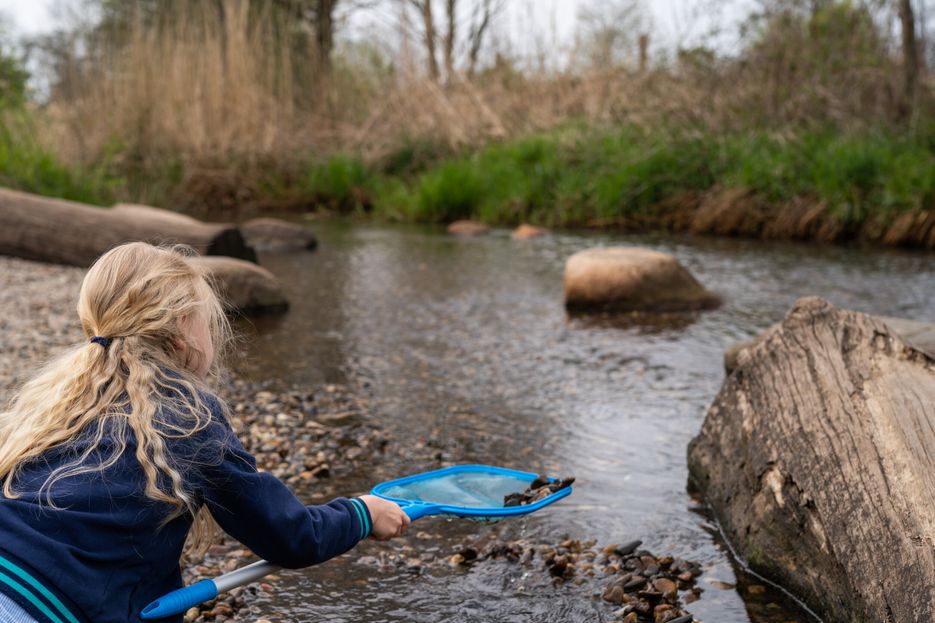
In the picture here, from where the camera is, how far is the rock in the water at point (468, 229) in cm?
1187

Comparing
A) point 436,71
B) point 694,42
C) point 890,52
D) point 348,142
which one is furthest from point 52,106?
point 890,52

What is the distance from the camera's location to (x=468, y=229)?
12.0 metres

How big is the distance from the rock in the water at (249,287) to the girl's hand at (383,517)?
4.82m

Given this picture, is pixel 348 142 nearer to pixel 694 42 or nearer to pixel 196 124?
pixel 196 124

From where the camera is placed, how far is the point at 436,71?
1558 centimetres

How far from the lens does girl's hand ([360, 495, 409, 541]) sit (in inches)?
85.6

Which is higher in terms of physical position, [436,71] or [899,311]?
[436,71]

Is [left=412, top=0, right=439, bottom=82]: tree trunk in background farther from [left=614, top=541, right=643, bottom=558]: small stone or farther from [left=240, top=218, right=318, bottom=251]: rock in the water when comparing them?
[left=614, top=541, right=643, bottom=558]: small stone

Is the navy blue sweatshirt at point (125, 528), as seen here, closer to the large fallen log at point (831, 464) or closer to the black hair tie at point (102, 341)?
the black hair tie at point (102, 341)

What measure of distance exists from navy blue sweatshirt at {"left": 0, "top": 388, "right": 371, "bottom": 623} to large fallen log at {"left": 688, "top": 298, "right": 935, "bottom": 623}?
1.31m

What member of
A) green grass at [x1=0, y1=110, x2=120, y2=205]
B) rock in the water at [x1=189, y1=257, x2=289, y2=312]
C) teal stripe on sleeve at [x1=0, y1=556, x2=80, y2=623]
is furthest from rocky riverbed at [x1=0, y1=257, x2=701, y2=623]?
green grass at [x1=0, y1=110, x2=120, y2=205]

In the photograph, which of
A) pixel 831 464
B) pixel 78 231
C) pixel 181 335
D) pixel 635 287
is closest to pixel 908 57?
pixel 635 287

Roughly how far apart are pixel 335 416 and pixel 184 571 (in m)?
1.58

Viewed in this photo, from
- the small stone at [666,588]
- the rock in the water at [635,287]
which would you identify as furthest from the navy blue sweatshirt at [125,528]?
the rock in the water at [635,287]
